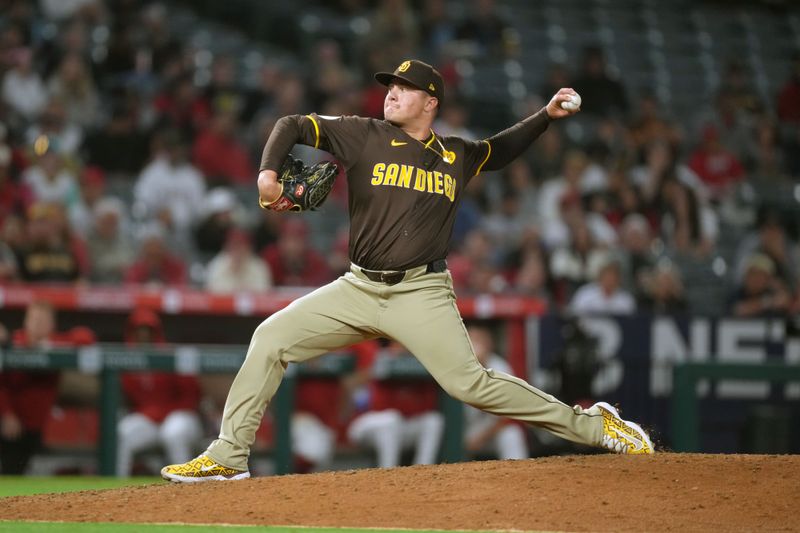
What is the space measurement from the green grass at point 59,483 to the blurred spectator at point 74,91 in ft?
14.8

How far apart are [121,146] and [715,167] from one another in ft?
21.1

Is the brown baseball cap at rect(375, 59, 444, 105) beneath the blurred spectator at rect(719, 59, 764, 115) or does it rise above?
→ beneath

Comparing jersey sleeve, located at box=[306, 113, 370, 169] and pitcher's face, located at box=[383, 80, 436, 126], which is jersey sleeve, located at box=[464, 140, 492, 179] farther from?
jersey sleeve, located at box=[306, 113, 370, 169]

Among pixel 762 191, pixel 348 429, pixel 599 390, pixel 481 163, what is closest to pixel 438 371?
pixel 481 163

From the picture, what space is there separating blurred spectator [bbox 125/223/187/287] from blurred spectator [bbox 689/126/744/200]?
6.21 metres

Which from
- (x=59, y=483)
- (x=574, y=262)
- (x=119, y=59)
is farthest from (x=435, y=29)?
(x=59, y=483)

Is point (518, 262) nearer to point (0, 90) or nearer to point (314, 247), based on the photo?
point (314, 247)

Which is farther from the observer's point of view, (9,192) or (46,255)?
(9,192)

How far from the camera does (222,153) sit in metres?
12.3

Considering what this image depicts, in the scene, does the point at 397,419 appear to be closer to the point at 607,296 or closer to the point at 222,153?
the point at 607,296

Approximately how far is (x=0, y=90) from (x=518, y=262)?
200 inches

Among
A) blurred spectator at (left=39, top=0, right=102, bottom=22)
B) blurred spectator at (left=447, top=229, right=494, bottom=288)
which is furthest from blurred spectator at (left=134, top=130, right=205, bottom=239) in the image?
blurred spectator at (left=447, top=229, right=494, bottom=288)

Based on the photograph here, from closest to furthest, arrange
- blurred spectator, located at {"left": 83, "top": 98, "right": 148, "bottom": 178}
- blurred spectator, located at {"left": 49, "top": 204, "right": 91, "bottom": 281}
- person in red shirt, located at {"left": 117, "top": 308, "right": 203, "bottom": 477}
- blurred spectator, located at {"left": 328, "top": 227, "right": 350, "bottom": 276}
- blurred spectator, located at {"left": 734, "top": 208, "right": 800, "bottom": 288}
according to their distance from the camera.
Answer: person in red shirt, located at {"left": 117, "top": 308, "right": 203, "bottom": 477} → blurred spectator, located at {"left": 49, "top": 204, "right": 91, "bottom": 281} → blurred spectator, located at {"left": 328, "top": 227, "right": 350, "bottom": 276} → blurred spectator, located at {"left": 83, "top": 98, "right": 148, "bottom": 178} → blurred spectator, located at {"left": 734, "top": 208, "right": 800, "bottom": 288}

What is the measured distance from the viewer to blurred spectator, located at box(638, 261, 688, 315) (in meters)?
11.5
